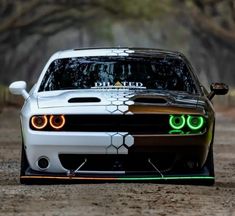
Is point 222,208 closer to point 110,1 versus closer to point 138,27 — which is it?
point 110,1

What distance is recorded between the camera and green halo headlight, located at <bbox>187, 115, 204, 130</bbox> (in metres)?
8.80

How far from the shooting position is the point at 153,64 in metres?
10.3

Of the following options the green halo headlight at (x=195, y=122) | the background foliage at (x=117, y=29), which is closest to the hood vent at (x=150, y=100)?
the green halo headlight at (x=195, y=122)

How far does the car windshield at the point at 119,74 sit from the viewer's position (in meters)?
9.95

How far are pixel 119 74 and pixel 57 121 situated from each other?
1441mm

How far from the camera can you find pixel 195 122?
348 inches

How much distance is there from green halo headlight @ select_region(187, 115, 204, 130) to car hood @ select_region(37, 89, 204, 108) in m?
0.14

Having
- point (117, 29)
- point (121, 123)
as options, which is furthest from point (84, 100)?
point (117, 29)

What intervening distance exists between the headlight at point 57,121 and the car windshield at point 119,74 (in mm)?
1068

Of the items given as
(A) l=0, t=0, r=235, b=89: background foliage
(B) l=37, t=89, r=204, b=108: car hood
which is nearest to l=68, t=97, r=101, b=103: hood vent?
(B) l=37, t=89, r=204, b=108: car hood

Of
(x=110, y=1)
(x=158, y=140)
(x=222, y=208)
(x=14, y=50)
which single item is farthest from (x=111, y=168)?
(x=14, y=50)

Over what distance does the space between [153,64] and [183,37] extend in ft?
207

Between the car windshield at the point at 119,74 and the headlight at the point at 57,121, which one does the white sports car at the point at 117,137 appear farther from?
the car windshield at the point at 119,74

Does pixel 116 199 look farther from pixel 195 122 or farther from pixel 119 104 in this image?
pixel 195 122
